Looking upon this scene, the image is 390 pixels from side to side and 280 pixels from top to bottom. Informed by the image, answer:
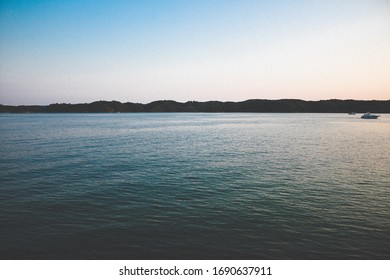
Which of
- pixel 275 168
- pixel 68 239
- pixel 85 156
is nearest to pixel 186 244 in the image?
pixel 68 239

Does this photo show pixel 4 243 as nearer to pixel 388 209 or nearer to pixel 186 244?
pixel 186 244

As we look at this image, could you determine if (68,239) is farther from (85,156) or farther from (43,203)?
(85,156)

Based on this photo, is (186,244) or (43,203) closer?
(186,244)

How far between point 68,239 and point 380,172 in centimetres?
3248

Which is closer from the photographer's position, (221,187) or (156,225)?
(156,225)

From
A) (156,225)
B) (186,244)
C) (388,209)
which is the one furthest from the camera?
(388,209)

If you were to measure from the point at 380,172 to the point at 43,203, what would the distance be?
113 feet

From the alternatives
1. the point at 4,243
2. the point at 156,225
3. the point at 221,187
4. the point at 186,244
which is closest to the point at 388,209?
the point at 221,187

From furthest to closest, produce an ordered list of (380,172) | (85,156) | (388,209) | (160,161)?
1. (85,156)
2. (160,161)
3. (380,172)
4. (388,209)

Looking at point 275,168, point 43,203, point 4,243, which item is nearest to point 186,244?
point 4,243

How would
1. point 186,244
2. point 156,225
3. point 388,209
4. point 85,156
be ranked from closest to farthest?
point 186,244 < point 156,225 < point 388,209 < point 85,156

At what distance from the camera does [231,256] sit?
1408 cm

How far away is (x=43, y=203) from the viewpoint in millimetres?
20984
